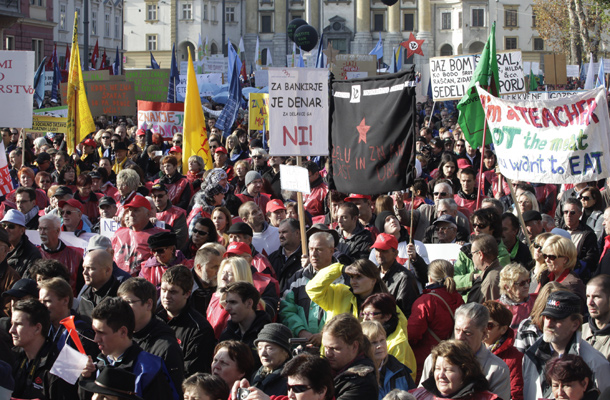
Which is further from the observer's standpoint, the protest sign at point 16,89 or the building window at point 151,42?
the building window at point 151,42

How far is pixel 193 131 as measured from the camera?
39.8ft

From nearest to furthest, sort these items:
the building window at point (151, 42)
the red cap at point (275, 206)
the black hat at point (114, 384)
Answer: the black hat at point (114, 384) → the red cap at point (275, 206) → the building window at point (151, 42)

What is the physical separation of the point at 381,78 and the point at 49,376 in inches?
157

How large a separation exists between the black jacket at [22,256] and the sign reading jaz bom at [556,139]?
406 centimetres

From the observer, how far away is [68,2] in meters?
56.9

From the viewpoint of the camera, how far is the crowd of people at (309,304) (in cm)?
416

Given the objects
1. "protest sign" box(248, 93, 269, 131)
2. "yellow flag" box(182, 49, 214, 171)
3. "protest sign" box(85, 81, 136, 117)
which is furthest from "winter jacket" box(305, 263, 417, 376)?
"protest sign" box(85, 81, 136, 117)

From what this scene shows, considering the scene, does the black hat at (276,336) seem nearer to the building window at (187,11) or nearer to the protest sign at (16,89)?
the protest sign at (16,89)

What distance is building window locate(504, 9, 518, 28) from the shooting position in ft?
255

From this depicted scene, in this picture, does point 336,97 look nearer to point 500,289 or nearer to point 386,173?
point 386,173

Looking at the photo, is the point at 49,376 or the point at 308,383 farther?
the point at 49,376

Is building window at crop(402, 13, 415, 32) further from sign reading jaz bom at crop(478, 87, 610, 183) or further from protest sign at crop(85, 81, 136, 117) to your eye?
sign reading jaz bom at crop(478, 87, 610, 183)

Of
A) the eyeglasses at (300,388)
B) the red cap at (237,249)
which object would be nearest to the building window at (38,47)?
the red cap at (237,249)

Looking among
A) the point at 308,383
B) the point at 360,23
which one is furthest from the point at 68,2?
the point at 308,383
